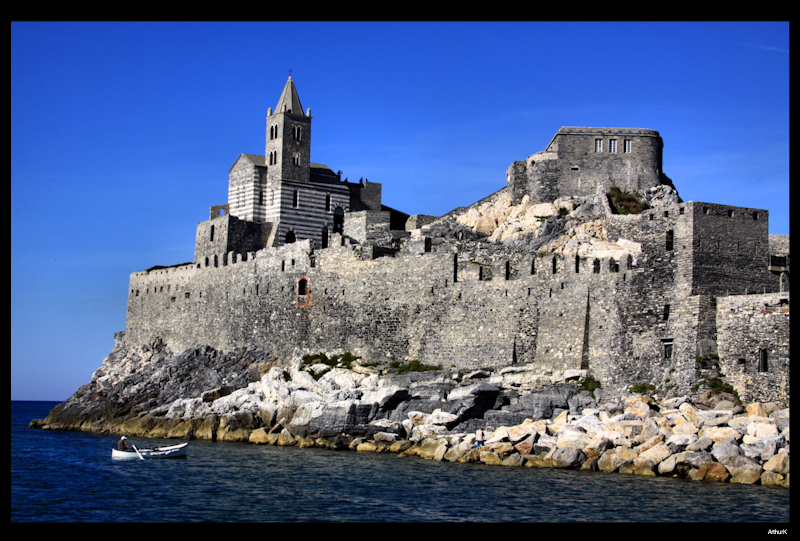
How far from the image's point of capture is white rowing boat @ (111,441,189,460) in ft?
116

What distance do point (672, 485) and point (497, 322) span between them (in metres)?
13.1

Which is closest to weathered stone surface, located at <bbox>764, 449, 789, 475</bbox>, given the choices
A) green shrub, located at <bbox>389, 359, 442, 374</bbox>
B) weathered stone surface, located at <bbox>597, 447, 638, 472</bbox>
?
weathered stone surface, located at <bbox>597, 447, 638, 472</bbox>

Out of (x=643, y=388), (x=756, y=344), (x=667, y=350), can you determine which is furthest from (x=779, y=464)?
(x=667, y=350)

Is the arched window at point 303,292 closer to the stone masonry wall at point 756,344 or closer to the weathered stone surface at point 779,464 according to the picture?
the stone masonry wall at point 756,344

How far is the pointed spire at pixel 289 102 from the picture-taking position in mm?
53594

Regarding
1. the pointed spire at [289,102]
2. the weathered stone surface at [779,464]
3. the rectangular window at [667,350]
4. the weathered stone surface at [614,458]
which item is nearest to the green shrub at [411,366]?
the rectangular window at [667,350]

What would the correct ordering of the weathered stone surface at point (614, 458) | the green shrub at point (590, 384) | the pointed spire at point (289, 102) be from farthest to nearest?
the pointed spire at point (289, 102), the green shrub at point (590, 384), the weathered stone surface at point (614, 458)

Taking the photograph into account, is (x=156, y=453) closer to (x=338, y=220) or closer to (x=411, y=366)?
(x=411, y=366)

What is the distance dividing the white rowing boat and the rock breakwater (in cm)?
444

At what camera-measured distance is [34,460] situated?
3728 centimetres

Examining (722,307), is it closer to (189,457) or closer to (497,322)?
(497,322)

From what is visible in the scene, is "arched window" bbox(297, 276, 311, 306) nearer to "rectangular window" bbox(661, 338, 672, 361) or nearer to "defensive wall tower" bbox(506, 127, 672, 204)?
"defensive wall tower" bbox(506, 127, 672, 204)

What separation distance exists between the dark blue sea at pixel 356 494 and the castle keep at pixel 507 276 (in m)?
6.51
